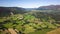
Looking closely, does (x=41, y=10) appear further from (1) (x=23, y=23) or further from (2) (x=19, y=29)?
(2) (x=19, y=29)

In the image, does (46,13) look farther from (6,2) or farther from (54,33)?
(6,2)

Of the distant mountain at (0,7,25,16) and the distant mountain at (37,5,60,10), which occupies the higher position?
the distant mountain at (37,5,60,10)

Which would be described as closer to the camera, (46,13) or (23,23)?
(23,23)

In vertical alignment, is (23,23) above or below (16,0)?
below

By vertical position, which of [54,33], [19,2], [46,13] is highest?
[19,2]

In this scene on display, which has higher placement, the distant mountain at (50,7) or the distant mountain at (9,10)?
the distant mountain at (50,7)

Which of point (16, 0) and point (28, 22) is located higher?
point (16, 0)

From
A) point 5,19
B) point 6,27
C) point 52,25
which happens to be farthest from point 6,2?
point 52,25

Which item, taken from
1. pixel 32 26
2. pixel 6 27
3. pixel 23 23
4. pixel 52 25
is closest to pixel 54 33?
pixel 52 25

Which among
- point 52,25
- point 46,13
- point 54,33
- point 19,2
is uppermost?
point 19,2

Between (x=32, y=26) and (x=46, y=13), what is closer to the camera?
(x=32, y=26)
